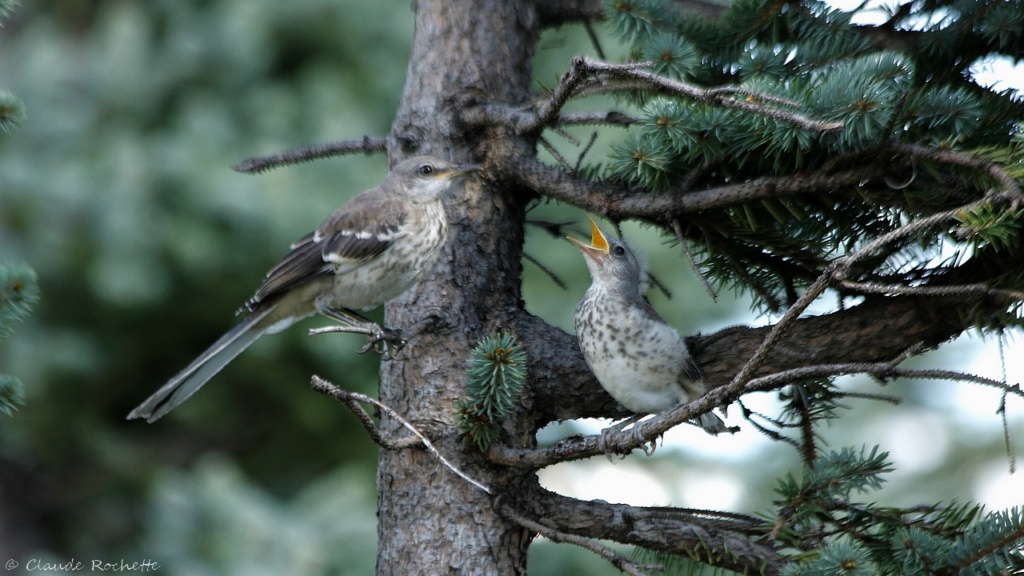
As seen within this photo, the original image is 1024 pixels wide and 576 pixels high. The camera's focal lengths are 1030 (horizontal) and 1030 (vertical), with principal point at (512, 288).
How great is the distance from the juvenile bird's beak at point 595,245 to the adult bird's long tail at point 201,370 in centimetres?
138

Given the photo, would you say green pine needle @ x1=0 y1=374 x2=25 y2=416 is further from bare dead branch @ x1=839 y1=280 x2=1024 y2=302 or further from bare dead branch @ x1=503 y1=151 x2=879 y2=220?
bare dead branch @ x1=839 y1=280 x2=1024 y2=302

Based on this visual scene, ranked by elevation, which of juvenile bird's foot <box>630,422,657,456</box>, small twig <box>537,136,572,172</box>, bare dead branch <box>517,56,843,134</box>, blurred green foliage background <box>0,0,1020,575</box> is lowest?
juvenile bird's foot <box>630,422,657,456</box>

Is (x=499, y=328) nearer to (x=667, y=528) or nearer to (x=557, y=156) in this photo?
(x=557, y=156)

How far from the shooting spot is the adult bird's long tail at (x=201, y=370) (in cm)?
400

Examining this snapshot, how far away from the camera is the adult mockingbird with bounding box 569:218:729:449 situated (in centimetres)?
380

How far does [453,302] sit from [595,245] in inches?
37.5

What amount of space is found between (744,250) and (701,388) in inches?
21.1

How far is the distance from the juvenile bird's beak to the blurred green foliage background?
9.73ft

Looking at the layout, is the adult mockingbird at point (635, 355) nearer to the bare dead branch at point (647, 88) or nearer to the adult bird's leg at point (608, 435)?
the adult bird's leg at point (608, 435)

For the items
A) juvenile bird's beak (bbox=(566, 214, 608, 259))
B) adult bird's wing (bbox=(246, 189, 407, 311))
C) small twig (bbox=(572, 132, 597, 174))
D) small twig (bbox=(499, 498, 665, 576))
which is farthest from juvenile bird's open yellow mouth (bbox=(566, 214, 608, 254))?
small twig (bbox=(499, 498, 665, 576))

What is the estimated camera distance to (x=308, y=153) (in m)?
4.38

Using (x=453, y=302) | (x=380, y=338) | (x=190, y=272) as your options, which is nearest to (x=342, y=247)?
(x=453, y=302)

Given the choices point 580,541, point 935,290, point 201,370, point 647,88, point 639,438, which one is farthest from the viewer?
point 201,370

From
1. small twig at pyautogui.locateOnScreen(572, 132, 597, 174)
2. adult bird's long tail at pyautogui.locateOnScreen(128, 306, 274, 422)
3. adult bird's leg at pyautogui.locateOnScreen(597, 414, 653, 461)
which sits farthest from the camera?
adult bird's long tail at pyautogui.locateOnScreen(128, 306, 274, 422)
